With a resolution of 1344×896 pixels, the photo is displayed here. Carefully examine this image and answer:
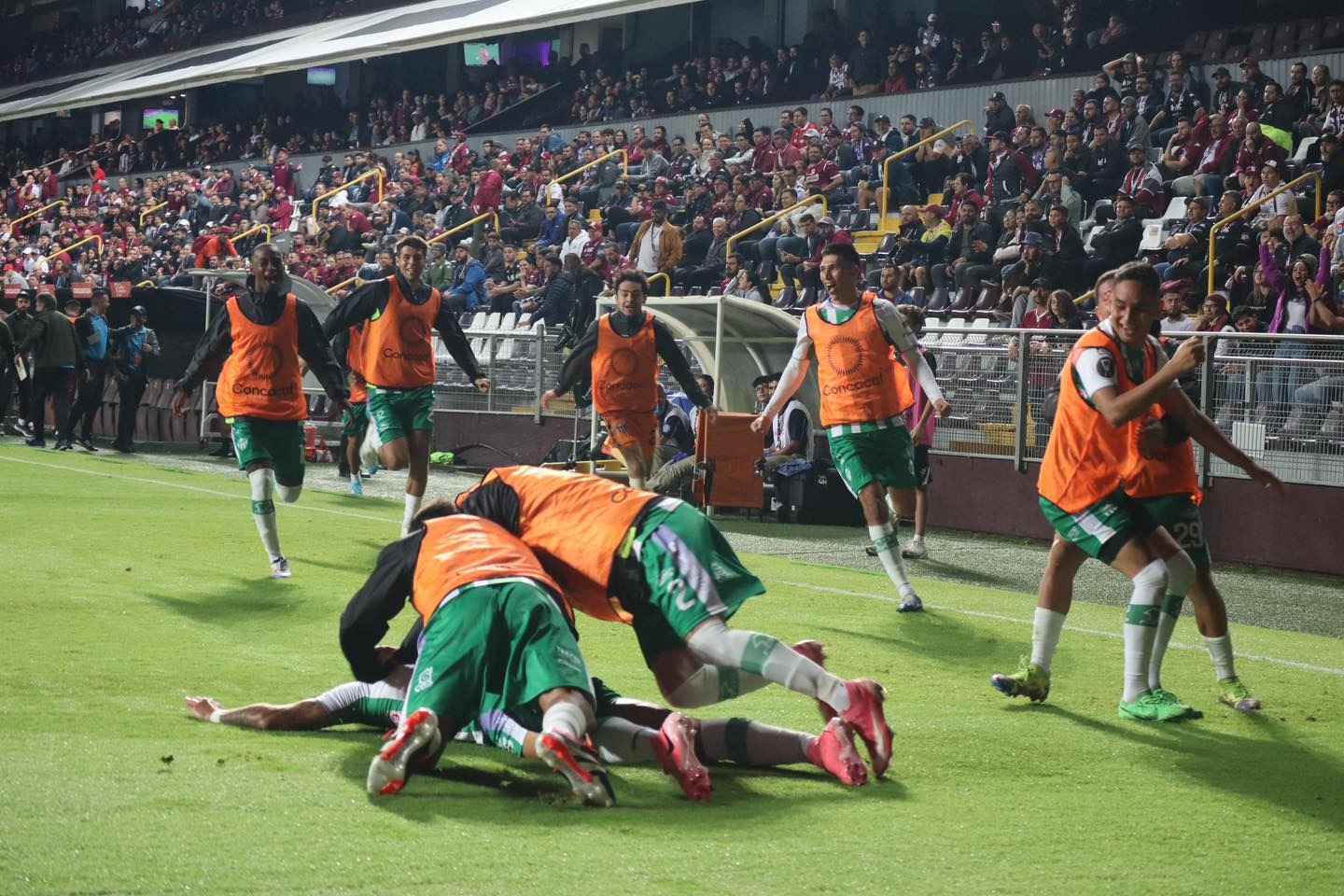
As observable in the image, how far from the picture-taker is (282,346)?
36.3ft

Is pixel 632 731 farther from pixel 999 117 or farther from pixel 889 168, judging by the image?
pixel 889 168

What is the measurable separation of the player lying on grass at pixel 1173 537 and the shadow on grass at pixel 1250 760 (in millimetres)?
164

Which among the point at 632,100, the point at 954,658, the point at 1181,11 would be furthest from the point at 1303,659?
the point at 632,100

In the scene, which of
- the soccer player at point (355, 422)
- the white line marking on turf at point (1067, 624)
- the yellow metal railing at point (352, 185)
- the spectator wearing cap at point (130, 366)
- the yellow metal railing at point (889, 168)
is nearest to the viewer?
the white line marking on turf at point (1067, 624)

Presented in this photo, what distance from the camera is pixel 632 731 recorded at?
5277 millimetres

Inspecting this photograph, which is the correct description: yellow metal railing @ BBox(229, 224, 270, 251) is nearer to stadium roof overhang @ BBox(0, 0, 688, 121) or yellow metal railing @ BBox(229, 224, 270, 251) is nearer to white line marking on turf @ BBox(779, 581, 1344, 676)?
stadium roof overhang @ BBox(0, 0, 688, 121)

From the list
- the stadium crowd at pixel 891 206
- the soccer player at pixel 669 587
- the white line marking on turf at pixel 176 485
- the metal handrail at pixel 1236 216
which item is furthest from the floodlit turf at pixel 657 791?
the metal handrail at pixel 1236 216

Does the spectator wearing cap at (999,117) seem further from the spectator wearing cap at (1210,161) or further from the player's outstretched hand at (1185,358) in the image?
the player's outstretched hand at (1185,358)

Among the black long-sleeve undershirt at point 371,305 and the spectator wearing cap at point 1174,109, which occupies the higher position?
the spectator wearing cap at point 1174,109

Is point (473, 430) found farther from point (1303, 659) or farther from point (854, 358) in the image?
point (1303, 659)

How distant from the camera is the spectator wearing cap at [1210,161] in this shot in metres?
18.6

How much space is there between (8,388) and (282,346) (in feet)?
49.4

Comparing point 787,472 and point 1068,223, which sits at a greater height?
point 1068,223

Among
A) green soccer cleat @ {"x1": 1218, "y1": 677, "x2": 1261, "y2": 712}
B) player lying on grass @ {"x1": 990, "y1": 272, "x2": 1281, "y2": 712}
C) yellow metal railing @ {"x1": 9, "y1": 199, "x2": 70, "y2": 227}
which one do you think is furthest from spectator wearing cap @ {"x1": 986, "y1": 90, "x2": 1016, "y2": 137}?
yellow metal railing @ {"x1": 9, "y1": 199, "x2": 70, "y2": 227}
